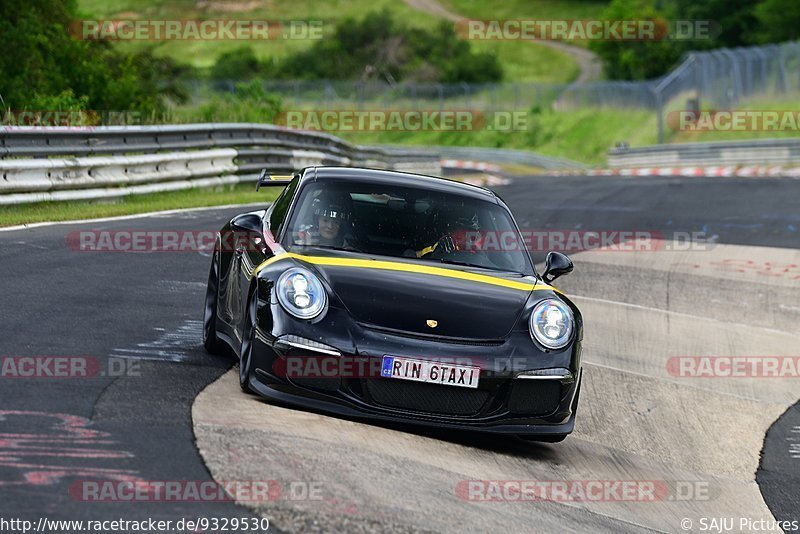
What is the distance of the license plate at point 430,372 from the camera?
263 inches

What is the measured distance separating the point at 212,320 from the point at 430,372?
7.39 ft

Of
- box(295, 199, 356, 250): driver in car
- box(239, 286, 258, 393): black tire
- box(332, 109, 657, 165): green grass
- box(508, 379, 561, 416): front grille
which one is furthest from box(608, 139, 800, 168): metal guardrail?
box(239, 286, 258, 393): black tire

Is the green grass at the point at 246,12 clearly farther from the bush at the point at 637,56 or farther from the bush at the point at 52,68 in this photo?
the bush at the point at 52,68

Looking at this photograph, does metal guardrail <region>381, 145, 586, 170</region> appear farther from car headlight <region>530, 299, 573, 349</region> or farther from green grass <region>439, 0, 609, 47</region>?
green grass <region>439, 0, 609, 47</region>

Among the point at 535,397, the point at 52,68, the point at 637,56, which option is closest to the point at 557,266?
the point at 535,397

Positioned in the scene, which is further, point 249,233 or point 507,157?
point 507,157

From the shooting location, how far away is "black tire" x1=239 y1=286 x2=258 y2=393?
22.9 feet

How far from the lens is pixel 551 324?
713 cm

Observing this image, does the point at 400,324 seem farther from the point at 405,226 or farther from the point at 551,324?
the point at 405,226

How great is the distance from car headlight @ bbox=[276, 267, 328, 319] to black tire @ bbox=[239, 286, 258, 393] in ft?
0.73

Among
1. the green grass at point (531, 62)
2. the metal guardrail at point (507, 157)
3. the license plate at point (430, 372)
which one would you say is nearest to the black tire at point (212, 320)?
the license plate at point (430, 372)

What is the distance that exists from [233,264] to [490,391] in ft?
7.26

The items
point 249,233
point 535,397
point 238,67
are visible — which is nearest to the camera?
point 535,397

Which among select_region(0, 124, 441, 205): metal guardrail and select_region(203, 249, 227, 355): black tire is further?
select_region(0, 124, 441, 205): metal guardrail
